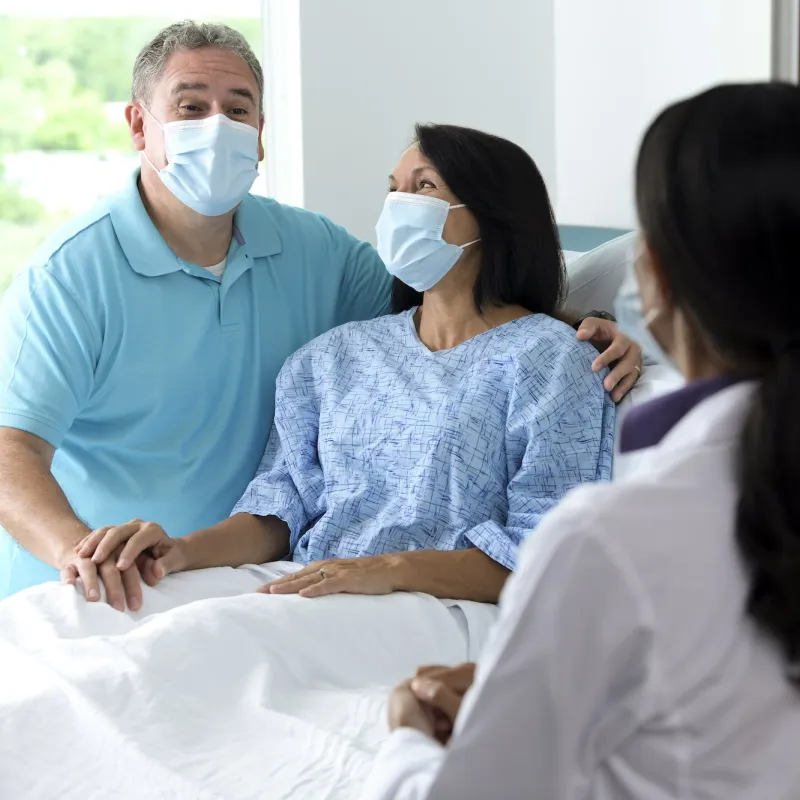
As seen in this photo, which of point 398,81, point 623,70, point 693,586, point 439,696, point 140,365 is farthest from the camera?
point 398,81

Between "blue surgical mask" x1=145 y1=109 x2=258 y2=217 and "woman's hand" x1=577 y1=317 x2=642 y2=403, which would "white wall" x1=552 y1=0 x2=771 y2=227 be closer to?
"woman's hand" x1=577 y1=317 x2=642 y2=403

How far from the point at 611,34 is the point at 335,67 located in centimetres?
71

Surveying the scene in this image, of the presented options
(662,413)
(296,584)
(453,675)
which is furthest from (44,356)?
(662,413)

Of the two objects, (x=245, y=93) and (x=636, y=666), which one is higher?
(x=245, y=93)

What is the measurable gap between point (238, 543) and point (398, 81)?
1495 millimetres

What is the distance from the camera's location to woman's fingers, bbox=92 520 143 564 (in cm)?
170

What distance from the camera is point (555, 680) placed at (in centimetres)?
73

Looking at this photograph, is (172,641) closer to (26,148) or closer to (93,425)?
(93,425)

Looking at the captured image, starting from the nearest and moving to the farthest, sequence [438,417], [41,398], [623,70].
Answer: [438,417], [41,398], [623,70]

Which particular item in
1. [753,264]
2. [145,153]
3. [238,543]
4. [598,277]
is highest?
[145,153]

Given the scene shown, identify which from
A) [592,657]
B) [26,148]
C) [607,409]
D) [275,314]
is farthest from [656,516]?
[26,148]

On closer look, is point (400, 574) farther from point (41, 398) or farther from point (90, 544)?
point (41, 398)

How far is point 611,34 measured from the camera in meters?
2.63

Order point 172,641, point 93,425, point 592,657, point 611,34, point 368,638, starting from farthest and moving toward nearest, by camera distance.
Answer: point 611,34
point 93,425
point 368,638
point 172,641
point 592,657
